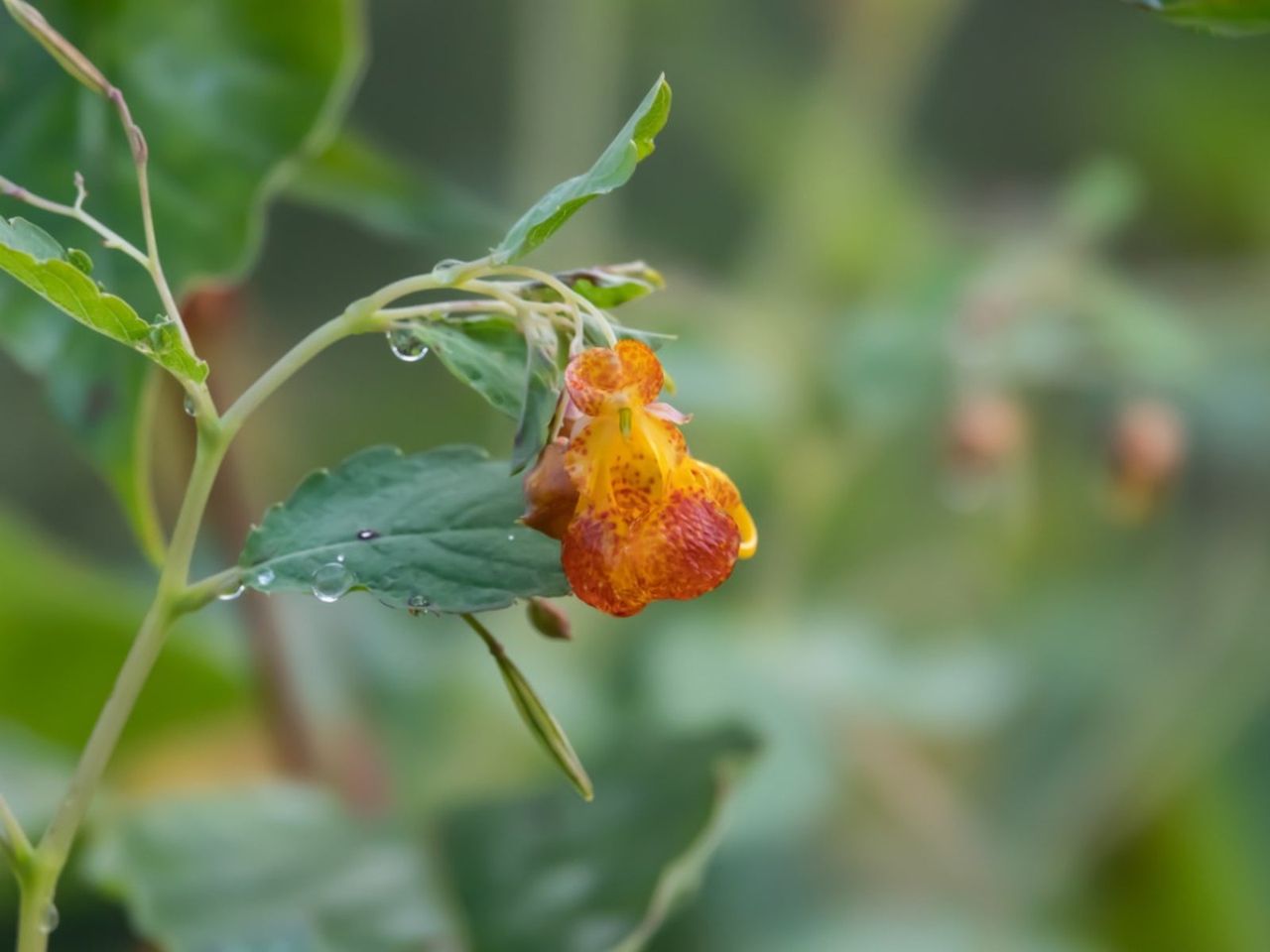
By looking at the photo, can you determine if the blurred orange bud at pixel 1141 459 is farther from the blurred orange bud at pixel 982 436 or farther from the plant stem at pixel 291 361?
the plant stem at pixel 291 361

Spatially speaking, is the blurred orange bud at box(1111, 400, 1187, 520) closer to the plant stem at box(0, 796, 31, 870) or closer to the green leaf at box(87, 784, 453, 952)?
the green leaf at box(87, 784, 453, 952)

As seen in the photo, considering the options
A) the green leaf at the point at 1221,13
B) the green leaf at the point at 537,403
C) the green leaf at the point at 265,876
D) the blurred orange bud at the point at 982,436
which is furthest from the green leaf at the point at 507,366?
the blurred orange bud at the point at 982,436

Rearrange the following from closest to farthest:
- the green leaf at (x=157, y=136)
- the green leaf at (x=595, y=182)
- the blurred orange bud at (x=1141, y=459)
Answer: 1. the green leaf at (x=595, y=182)
2. the green leaf at (x=157, y=136)
3. the blurred orange bud at (x=1141, y=459)

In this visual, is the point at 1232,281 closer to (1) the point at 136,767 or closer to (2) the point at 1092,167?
(2) the point at 1092,167

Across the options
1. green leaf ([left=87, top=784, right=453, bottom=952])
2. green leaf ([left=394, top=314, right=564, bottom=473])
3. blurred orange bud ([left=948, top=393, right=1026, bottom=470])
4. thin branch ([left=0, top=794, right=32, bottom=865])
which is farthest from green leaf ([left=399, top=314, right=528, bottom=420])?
blurred orange bud ([left=948, top=393, right=1026, bottom=470])

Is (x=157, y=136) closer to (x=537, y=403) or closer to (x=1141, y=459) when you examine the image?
(x=537, y=403)

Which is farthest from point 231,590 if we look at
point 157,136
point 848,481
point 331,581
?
point 848,481

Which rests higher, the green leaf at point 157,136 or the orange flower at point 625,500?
the orange flower at point 625,500
